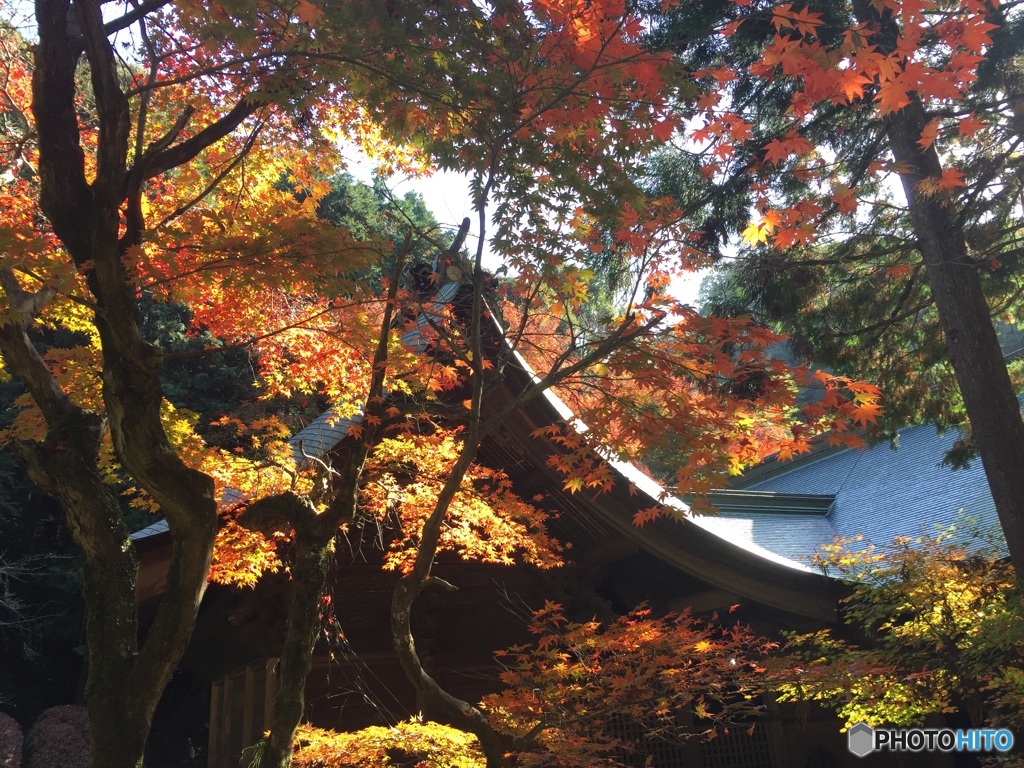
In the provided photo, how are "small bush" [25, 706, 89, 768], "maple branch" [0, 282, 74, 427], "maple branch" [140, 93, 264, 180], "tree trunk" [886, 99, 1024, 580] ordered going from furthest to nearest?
"small bush" [25, 706, 89, 768]
"tree trunk" [886, 99, 1024, 580]
"maple branch" [140, 93, 264, 180]
"maple branch" [0, 282, 74, 427]

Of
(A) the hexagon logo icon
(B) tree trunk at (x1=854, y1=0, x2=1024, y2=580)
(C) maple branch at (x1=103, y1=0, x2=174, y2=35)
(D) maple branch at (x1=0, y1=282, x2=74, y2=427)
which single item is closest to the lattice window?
(A) the hexagon logo icon

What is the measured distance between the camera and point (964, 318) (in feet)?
19.4

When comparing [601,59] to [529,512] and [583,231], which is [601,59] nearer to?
[583,231]

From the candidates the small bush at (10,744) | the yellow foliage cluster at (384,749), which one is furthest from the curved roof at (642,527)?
the small bush at (10,744)

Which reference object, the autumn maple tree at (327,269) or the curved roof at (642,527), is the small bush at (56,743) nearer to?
the curved roof at (642,527)

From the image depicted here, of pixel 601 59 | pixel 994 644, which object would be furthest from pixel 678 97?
pixel 994 644

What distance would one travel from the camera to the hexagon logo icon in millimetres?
6512

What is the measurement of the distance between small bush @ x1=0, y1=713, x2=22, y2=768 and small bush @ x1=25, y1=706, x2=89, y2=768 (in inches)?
8.1

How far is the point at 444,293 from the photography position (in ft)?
21.1

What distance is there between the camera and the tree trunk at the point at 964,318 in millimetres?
5555

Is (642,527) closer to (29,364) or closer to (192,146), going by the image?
(192,146)

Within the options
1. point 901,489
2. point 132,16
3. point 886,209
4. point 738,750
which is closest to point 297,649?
point 132,16

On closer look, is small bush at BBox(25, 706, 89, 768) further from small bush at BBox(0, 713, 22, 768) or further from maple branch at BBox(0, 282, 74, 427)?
maple branch at BBox(0, 282, 74, 427)

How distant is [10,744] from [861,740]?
10633mm
